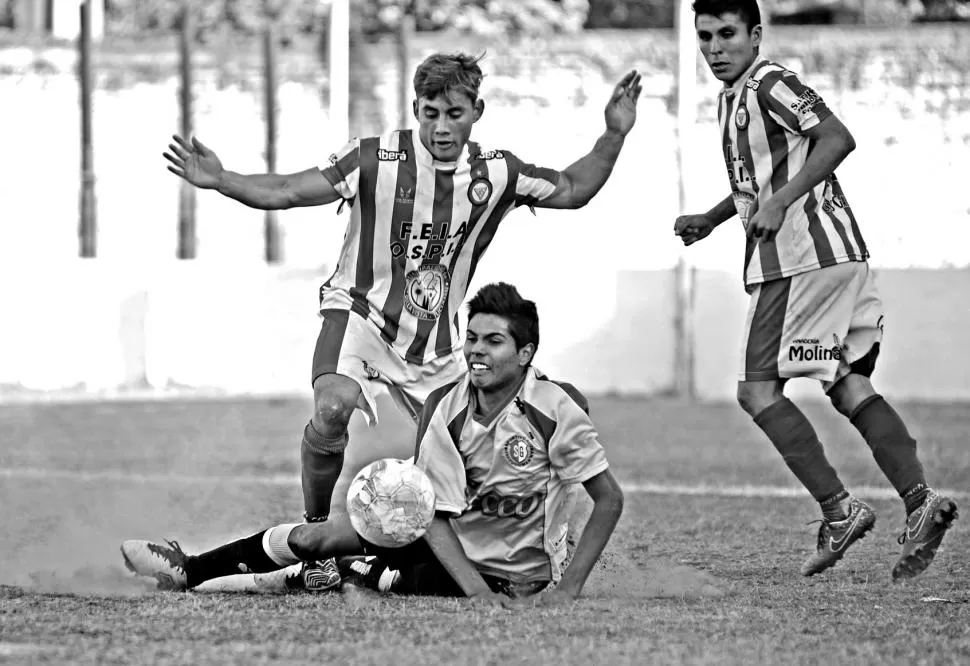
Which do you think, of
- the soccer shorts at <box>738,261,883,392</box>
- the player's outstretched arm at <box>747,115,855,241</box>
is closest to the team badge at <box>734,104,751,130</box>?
the player's outstretched arm at <box>747,115,855,241</box>

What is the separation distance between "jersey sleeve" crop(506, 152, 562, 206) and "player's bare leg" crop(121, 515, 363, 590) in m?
1.60

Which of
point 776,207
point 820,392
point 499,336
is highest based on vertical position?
point 776,207

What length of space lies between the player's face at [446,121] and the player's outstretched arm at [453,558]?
61.9 inches

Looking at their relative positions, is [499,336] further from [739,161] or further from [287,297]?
[287,297]

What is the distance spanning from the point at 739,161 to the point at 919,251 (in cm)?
949

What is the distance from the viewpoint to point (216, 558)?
17.5ft

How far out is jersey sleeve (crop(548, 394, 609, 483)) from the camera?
16.7ft

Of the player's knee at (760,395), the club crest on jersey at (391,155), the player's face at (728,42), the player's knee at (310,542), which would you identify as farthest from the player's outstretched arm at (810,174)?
the player's knee at (310,542)

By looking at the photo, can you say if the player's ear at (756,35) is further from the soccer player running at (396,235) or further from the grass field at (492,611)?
the grass field at (492,611)

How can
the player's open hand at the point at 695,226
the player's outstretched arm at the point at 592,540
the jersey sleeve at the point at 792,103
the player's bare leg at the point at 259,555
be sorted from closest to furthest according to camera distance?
the player's outstretched arm at the point at 592,540 < the player's bare leg at the point at 259,555 < the jersey sleeve at the point at 792,103 < the player's open hand at the point at 695,226

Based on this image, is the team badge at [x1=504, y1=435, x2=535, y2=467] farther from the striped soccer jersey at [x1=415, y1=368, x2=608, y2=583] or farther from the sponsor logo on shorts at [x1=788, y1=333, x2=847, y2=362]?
the sponsor logo on shorts at [x1=788, y1=333, x2=847, y2=362]

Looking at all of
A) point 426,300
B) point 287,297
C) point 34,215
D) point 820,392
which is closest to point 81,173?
point 34,215

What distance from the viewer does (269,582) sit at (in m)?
5.32

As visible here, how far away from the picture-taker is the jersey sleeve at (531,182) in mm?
6176
